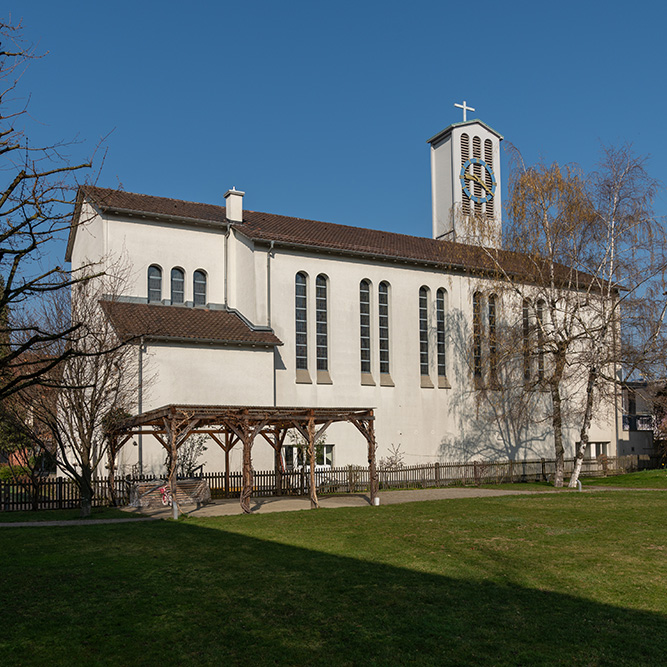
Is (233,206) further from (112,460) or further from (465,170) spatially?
(465,170)

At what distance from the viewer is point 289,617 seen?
9305 millimetres

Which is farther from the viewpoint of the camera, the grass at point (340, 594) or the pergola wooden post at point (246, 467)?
the pergola wooden post at point (246, 467)

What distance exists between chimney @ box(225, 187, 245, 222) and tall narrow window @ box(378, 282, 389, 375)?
828cm

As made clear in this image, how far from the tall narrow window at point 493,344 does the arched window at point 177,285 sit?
49.1 feet

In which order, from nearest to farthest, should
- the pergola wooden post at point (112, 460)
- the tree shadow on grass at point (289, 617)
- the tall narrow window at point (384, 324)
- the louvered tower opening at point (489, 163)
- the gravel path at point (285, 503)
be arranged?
1. the tree shadow on grass at point (289, 617)
2. the gravel path at point (285, 503)
3. the pergola wooden post at point (112, 460)
4. the tall narrow window at point (384, 324)
5. the louvered tower opening at point (489, 163)

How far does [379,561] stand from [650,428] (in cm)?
4059

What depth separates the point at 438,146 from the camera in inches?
2026

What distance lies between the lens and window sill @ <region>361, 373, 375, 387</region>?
35106 mm

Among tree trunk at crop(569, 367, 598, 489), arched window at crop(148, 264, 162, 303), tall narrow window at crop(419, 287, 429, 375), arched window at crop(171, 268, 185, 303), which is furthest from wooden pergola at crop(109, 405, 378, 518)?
tall narrow window at crop(419, 287, 429, 375)

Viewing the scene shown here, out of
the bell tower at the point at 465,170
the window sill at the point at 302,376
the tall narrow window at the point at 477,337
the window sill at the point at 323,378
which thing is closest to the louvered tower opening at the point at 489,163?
the bell tower at the point at 465,170

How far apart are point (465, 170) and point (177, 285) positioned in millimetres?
24929

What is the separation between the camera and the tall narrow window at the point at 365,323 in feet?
118

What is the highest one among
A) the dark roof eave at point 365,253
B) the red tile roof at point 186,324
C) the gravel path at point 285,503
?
the dark roof eave at point 365,253

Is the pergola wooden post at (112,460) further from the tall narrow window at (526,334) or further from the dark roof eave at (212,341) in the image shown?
the tall narrow window at (526,334)
